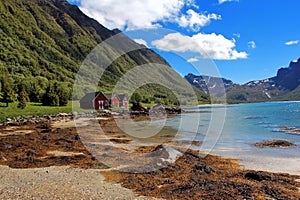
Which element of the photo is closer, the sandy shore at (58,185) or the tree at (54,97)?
the sandy shore at (58,185)

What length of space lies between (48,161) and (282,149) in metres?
24.4

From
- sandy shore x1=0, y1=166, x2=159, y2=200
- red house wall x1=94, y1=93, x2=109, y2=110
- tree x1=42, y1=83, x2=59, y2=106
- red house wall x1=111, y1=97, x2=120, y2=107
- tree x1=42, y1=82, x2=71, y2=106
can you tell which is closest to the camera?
sandy shore x1=0, y1=166, x2=159, y2=200

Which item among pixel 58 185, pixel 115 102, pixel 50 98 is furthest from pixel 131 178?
pixel 115 102

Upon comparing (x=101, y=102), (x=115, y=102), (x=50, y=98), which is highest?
(x=50, y=98)

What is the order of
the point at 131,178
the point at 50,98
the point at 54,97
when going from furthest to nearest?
the point at 54,97, the point at 50,98, the point at 131,178

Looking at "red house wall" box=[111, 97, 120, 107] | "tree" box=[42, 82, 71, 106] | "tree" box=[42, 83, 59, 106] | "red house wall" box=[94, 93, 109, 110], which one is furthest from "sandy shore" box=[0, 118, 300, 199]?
"red house wall" box=[111, 97, 120, 107]

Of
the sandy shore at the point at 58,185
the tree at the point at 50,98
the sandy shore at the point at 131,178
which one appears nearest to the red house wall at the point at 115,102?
the tree at the point at 50,98

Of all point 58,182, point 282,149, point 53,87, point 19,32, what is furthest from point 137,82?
point 58,182

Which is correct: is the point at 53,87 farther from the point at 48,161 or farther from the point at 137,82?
the point at 137,82

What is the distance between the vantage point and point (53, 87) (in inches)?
3164

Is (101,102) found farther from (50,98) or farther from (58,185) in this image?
(58,185)

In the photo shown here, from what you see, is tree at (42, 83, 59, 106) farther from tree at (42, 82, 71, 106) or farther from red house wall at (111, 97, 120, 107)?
red house wall at (111, 97, 120, 107)

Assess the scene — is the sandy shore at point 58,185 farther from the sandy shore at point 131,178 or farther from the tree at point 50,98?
the tree at point 50,98

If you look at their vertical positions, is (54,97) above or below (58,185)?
above
